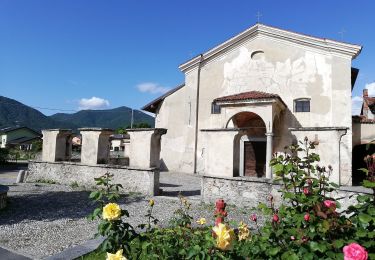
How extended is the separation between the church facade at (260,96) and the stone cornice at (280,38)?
47mm

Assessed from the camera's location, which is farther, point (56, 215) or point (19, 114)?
point (19, 114)

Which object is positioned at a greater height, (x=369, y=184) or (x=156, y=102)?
(x=156, y=102)

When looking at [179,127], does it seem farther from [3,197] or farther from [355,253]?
[355,253]

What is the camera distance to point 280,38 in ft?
53.9

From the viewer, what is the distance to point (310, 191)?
92.0 inches

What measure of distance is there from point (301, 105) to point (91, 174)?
1169cm

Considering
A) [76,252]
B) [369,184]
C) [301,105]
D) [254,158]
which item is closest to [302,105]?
[301,105]

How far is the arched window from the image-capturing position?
50.5 feet

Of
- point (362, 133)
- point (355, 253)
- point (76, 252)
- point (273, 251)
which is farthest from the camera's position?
point (362, 133)

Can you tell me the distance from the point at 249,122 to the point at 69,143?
10.2 m

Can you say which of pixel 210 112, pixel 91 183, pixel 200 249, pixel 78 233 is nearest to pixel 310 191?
pixel 200 249

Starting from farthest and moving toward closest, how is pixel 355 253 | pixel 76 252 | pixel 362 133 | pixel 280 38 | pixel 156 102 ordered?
pixel 156 102
pixel 280 38
pixel 362 133
pixel 76 252
pixel 355 253

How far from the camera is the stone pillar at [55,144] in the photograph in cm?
1212

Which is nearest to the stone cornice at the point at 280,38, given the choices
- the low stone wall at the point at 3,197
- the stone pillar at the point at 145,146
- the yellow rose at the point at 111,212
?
the stone pillar at the point at 145,146
